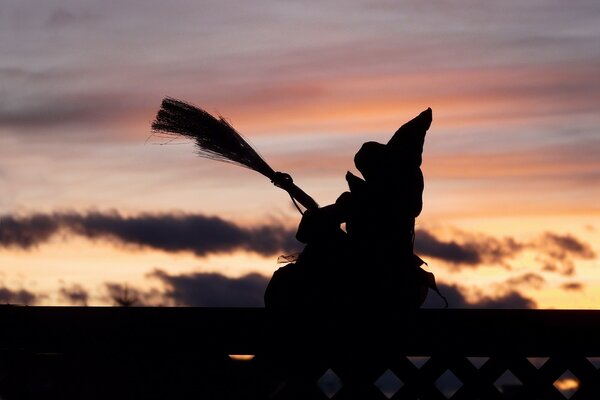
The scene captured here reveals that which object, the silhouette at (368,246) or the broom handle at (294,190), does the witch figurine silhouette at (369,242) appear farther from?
the broom handle at (294,190)

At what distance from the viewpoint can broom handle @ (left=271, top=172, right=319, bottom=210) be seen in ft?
12.7

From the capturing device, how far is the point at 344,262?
3.42m

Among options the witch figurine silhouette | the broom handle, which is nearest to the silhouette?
the witch figurine silhouette

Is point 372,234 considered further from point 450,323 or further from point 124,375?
point 124,375

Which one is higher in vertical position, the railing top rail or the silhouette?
the silhouette

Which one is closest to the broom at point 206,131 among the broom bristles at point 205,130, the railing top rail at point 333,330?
the broom bristles at point 205,130

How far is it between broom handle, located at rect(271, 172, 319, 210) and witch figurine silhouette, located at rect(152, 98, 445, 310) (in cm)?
40

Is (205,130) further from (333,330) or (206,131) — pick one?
(333,330)

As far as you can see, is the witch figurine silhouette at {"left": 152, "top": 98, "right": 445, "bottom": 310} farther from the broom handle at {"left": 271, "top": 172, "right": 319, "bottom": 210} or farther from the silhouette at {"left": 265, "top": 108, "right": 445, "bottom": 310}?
the broom handle at {"left": 271, "top": 172, "right": 319, "bottom": 210}

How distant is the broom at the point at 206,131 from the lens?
4.14 meters

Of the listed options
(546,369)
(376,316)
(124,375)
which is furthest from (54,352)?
(546,369)

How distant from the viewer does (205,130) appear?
4.21m

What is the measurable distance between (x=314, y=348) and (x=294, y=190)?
2.37 ft

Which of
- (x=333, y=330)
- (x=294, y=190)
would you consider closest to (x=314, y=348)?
(x=333, y=330)
